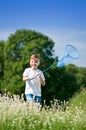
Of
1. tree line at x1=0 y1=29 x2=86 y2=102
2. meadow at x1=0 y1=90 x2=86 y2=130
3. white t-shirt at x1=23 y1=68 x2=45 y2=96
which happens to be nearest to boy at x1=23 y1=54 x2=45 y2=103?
white t-shirt at x1=23 y1=68 x2=45 y2=96

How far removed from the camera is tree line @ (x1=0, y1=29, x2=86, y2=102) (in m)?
53.1

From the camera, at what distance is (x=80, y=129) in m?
9.50

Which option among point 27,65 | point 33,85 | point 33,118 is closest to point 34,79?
point 33,85

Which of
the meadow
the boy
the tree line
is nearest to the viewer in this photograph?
the meadow

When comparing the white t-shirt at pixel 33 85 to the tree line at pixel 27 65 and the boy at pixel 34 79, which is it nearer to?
the boy at pixel 34 79

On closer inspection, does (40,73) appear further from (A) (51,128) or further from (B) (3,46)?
(B) (3,46)

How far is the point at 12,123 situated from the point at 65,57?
321 cm

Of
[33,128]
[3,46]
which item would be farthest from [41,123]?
[3,46]

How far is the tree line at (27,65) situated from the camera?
2092 inches

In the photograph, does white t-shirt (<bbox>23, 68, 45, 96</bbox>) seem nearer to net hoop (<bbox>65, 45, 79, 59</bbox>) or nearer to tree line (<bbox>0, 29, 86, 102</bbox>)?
net hoop (<bbox>65, 45, 79, 59</bbox>)

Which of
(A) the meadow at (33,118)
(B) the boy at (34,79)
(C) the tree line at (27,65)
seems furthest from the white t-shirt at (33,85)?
(C) the tree line at (27,65)

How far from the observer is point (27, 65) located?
174ft

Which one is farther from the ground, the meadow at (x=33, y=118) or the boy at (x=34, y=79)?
the boy at (x=34, y=79)

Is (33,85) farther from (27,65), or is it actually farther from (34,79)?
(27,65)
